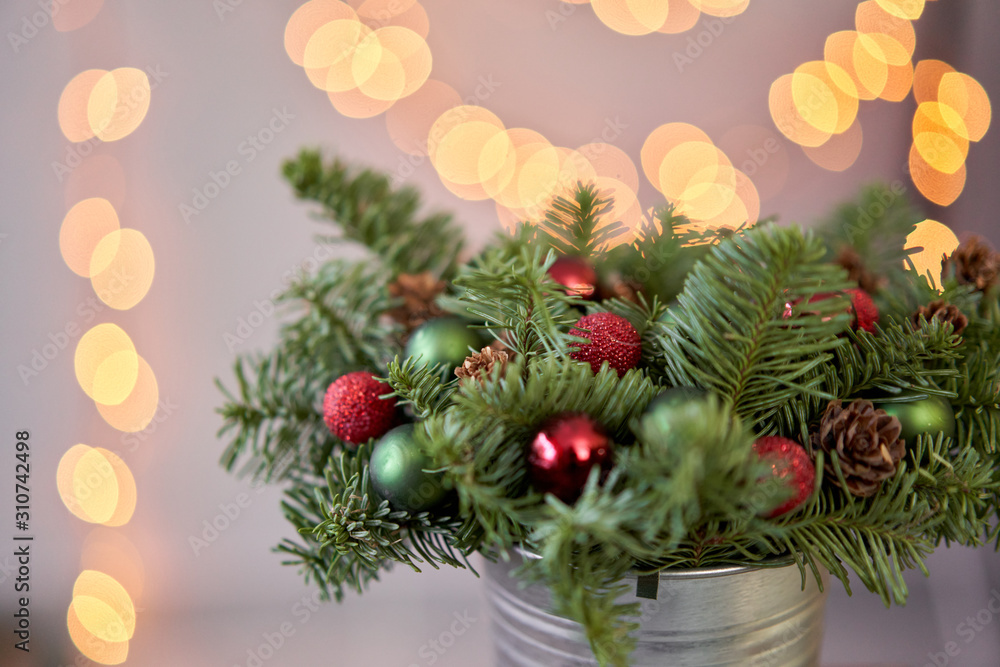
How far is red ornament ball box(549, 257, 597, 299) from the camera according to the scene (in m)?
0.43

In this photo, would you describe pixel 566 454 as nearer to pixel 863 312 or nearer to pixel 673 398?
pixel 673 398

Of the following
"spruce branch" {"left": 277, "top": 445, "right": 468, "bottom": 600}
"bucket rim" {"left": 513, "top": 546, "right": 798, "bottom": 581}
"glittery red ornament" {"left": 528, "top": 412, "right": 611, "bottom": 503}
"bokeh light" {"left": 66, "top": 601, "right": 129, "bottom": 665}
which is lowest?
"bokeh light" {"left": 66, "top": 601, "right": 129, "bottom": 665}

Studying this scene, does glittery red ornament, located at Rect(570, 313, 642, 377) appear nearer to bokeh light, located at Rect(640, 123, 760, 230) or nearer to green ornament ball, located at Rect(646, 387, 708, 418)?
green ornament ball, located at Rect(646, 387, 708, 418)

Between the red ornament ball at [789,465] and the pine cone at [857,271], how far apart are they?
306 mm

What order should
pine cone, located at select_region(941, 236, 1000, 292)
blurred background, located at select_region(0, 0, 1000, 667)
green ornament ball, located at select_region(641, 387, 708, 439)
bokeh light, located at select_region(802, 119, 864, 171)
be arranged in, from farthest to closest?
bokeh light, located at select_region(802, 119, 864, 171) → blurred background, located at select_region(0, 0, 1000, 667) → pine cone, located at select_region(941, 236, 1000, 292) → green ornament ball, located at select_region(641, 387, 708, 439)

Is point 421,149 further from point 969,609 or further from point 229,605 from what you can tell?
point 969,609

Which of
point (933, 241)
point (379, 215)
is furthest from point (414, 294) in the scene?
point (933, 241)

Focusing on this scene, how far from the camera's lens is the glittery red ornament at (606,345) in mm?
362

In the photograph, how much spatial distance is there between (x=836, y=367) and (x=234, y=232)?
70 cm

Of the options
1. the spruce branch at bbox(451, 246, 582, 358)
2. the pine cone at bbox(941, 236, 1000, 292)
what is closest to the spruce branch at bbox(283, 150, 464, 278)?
the spruce branch at bbox(451, 246, 582, 358)

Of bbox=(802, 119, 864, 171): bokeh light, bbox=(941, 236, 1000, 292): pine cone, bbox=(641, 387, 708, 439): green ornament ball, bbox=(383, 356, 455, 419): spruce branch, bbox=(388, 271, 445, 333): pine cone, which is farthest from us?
bbox=(802, 119, 864, 171): bokeh light

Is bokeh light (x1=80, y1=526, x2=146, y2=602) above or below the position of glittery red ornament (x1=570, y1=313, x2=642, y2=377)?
below

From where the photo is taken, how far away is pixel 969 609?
684 mm

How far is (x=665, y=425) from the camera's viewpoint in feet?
0.86
